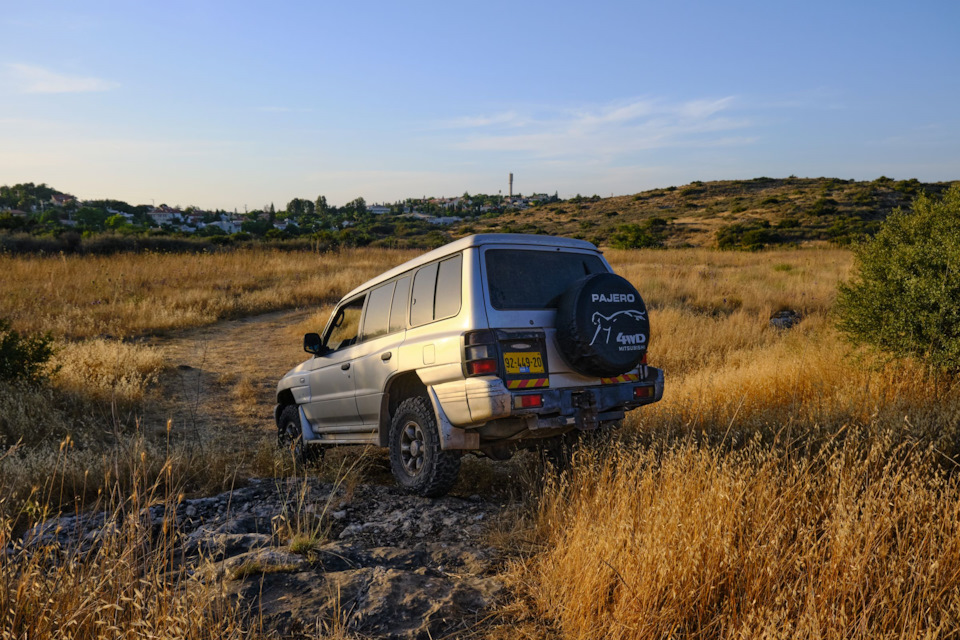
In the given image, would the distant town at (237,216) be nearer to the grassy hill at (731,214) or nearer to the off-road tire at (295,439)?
the grassy hill at (731,214)

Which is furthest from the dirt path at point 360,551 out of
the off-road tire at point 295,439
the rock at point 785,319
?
the rock at point 785,319

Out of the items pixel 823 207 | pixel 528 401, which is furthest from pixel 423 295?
pixel 823 207

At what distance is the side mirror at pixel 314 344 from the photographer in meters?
6.24

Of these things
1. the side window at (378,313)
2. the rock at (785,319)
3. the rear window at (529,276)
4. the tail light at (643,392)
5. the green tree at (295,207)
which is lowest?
the rock at (785,319)

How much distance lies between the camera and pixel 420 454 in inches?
190

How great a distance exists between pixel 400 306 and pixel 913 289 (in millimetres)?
6041

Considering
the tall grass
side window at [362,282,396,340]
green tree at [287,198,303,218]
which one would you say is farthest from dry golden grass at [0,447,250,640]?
green tree at [287,198,303,218]

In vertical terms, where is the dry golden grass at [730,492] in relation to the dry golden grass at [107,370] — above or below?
above

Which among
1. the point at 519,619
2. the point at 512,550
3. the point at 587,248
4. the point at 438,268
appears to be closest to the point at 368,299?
the point at 438,268

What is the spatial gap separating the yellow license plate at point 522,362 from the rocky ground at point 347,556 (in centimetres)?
114

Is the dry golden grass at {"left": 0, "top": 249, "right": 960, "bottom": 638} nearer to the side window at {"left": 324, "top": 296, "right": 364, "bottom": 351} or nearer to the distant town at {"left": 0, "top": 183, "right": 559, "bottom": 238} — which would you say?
the side window at {"left": 324, "top": 296, "right": 364, "bottom": 351}

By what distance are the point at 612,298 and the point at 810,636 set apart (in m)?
2.58

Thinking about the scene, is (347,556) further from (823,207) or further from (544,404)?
(823,207)

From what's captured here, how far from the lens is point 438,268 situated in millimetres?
4902
